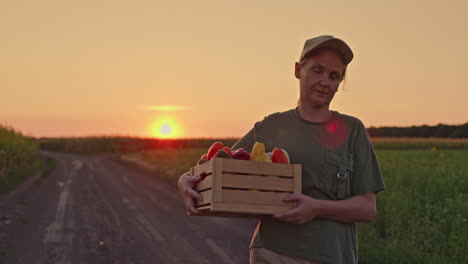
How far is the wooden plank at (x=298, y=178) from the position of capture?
9.92 ft

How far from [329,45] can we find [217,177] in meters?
0.81

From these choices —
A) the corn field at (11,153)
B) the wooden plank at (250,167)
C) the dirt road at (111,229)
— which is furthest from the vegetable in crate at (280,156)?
the corn field at (11,153)

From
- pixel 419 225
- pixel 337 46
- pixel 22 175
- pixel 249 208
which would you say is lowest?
pixel 22 175

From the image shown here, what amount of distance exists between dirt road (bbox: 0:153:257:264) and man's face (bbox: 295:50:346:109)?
6.76m

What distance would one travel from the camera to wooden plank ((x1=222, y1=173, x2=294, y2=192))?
9.94ft

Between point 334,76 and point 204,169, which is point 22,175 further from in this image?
point 334,76

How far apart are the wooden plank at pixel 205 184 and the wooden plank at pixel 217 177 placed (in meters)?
0.02

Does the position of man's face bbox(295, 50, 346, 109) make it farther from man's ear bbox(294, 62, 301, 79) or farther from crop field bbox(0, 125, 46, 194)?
crop field bbox(0, 125, 46, 194)

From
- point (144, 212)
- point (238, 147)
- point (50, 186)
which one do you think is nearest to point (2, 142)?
point (50, 186)

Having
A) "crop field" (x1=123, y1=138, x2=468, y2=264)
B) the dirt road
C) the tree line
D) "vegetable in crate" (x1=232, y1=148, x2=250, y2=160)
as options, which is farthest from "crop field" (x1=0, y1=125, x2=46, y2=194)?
the tree line

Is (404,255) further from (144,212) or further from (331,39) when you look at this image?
(144,212)

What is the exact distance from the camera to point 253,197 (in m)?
3.04

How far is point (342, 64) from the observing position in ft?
10.4

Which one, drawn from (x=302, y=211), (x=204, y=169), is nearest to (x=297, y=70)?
(x=204, y=169)
